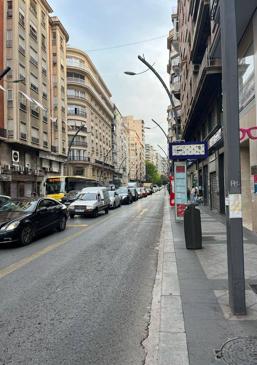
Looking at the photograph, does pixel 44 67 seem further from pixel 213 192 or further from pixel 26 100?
pixel 213 192

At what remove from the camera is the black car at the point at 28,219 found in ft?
35.2

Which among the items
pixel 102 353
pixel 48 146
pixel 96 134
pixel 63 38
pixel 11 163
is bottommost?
pixel 102 353

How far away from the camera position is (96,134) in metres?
83.1

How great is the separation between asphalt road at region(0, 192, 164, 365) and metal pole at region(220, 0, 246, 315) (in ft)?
4.01

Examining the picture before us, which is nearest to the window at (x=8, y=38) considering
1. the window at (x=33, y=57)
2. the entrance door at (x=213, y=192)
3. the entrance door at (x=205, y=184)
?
the window at (x=33, y=57)

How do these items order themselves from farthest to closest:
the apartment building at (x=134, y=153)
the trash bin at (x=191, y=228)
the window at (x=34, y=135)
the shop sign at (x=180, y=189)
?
the apartment building at (x=134, y=153)
the window at (x=34, y=135)
the shop sign at (x=180, y=189)
the trash bin at (x=191, y=228)

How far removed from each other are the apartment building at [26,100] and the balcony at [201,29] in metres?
17.7

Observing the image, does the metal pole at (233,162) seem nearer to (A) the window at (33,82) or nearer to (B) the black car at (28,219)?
(B) the black car at (28,219)

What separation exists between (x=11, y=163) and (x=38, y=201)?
25868 millimetres

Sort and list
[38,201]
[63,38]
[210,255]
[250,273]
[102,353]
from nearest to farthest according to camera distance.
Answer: [102,353], [250,273], [210,255], [38,201], [63,38]

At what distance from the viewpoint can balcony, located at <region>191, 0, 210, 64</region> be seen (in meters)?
17.3

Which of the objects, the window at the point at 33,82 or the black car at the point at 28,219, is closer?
the black car at the point at 28,219

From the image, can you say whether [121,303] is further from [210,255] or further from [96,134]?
[96,134]

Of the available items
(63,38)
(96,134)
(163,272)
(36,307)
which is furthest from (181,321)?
(96,134)
